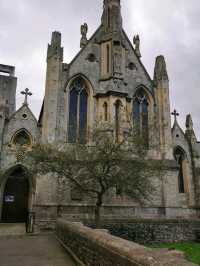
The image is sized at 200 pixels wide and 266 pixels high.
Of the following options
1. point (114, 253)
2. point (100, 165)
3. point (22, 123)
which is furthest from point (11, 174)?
point (114, 253)

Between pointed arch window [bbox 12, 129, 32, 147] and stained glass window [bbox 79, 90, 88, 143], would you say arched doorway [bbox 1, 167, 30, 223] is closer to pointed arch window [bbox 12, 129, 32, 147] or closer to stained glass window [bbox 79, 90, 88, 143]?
pointed arch window [bbox 12, 129, 32, 147]

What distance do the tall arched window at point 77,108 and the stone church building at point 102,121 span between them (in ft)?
0.27

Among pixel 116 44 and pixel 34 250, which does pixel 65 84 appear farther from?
pixel 34 250

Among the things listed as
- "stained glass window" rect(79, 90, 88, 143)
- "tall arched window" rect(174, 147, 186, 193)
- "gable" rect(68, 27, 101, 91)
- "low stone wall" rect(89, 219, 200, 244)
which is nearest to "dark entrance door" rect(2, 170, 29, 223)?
"stained glass window" rect(79, 90, 88, 143)

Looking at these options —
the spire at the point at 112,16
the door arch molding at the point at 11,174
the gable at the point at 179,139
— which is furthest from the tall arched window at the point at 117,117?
the door arch molding at the point at 11,174

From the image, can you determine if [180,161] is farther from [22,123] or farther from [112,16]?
[112,16]

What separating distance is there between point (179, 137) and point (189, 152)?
5.43ft

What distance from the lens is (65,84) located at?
72.4ft

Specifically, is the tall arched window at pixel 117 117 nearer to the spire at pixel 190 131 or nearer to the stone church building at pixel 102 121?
the stone church building at pixel 102 121

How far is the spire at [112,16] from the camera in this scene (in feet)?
80.9

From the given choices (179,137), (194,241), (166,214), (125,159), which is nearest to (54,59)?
(125,159)

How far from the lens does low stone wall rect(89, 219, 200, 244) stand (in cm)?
1571

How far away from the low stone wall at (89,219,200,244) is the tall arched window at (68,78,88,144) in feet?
26.4

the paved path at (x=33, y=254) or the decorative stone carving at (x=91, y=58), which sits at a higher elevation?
the decorative stone carving at (x=91, y=58)
